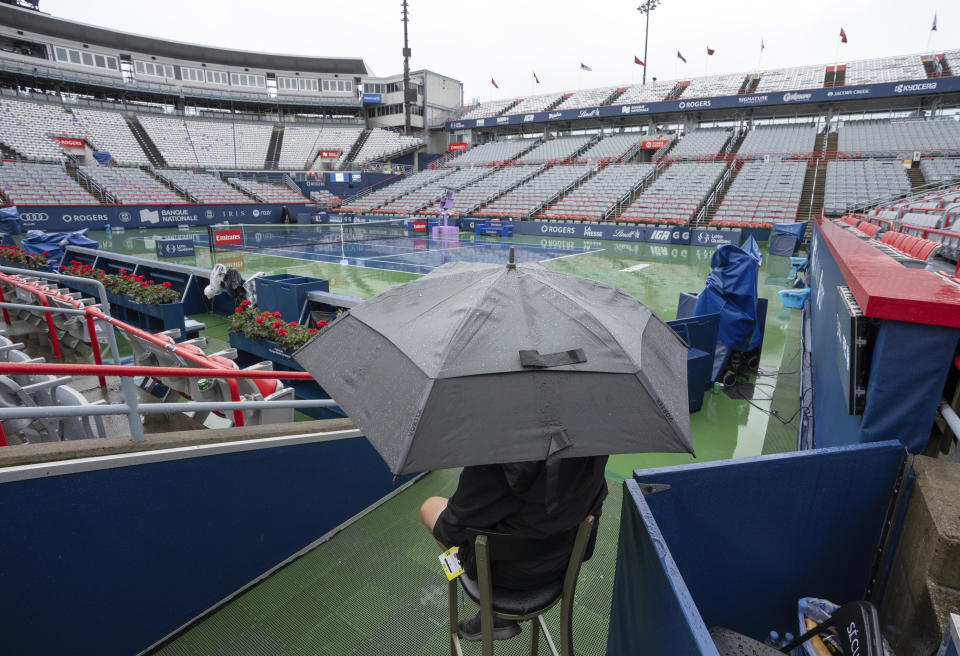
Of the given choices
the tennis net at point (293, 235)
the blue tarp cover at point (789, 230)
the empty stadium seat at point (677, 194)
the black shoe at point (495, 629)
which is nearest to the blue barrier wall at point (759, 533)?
the black shoe at point (495, 629)

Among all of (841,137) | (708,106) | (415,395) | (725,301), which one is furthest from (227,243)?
(841,137)

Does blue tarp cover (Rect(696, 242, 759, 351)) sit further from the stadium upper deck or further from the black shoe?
the stadium upper deck

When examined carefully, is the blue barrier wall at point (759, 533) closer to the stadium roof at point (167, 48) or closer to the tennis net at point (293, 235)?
the tennis net at point (293, 235)

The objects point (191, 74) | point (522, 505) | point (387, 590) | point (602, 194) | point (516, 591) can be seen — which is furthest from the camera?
point (191, 74)

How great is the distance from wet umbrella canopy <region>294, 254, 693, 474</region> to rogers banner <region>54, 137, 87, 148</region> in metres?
46.6

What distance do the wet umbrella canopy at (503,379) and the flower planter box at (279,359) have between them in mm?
4649

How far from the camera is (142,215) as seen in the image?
29359 millimetres

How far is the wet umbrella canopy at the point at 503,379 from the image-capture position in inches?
56.5

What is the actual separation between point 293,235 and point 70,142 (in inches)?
921

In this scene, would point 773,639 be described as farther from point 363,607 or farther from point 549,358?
point 363,607

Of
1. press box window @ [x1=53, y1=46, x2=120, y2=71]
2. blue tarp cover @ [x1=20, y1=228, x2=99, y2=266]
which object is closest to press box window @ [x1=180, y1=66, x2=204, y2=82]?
press box window @ [x1=53, y1=46, x2=120, y2=71]

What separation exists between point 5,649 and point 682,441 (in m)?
2.97

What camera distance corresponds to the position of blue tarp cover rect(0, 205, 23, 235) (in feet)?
→ 64.4

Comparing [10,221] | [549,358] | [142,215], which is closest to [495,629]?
[549,358]
